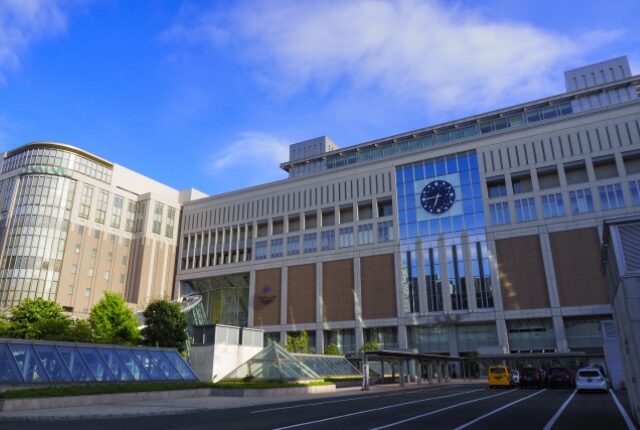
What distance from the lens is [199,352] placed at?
120 feet

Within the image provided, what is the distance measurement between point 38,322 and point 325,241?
43.1 metres

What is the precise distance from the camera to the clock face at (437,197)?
67250 mm

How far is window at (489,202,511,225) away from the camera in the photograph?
63.6m

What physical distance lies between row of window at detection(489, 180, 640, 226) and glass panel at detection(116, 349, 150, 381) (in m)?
52.4

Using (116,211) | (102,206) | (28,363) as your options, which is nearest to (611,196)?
(28,363)

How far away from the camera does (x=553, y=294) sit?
58.1 m

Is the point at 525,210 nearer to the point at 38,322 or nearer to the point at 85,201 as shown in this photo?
the point at 38,322

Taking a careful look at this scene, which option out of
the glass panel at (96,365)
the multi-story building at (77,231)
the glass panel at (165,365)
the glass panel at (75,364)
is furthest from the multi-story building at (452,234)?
the glass panel at (75,364)

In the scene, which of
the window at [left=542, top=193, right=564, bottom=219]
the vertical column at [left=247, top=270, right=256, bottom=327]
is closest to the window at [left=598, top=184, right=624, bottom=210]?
the window at [left=542, top=193, right=564, bottom=219]

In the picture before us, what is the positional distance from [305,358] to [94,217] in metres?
52.9

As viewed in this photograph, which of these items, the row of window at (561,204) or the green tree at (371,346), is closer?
the row of window at (561,204)

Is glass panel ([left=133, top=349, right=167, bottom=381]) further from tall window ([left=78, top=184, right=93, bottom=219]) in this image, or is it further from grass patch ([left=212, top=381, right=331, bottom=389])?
tall window ([left=78, top=184, right=93, bottom=219])

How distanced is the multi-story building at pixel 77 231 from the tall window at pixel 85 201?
0.53ft

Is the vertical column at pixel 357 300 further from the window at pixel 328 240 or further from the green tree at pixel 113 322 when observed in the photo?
the green tree at pixel 113 322
